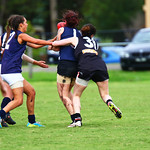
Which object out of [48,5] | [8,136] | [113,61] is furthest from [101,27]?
[8,136]

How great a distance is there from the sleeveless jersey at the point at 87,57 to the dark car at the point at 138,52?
13.5m

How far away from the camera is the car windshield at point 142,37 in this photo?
22.2m

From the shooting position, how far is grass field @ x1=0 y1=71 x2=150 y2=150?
6746 millimetres

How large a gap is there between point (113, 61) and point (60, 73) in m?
16.2

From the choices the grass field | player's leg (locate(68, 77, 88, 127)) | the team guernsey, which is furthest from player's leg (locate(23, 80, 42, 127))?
player's leg (locate(68, 77, 88, 127))

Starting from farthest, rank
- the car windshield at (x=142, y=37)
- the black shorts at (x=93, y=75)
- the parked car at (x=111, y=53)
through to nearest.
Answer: the parked car at (x=111, y=53) → the car windshield at (x=142, y=37) → the black shorts at (x=93, y=75)

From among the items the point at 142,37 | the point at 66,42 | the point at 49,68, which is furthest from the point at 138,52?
the point at 66,42

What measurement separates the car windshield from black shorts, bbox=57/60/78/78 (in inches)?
554

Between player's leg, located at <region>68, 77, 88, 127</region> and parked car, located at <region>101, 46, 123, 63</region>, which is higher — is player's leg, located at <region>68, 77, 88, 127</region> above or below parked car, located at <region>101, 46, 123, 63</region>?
above

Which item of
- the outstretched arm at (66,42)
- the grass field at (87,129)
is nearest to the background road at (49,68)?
the grass field at (87,129)

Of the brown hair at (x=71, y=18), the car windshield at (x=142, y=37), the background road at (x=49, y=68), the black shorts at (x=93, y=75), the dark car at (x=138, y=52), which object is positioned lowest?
the background road at (x=49, y=68)

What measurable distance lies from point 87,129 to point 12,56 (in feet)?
5.13

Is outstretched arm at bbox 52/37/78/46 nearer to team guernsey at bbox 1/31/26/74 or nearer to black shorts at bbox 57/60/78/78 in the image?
black shorts at bbox 57/60/78/78

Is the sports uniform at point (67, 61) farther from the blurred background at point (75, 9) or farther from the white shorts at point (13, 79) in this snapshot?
the blurred background at point (75, 9)
